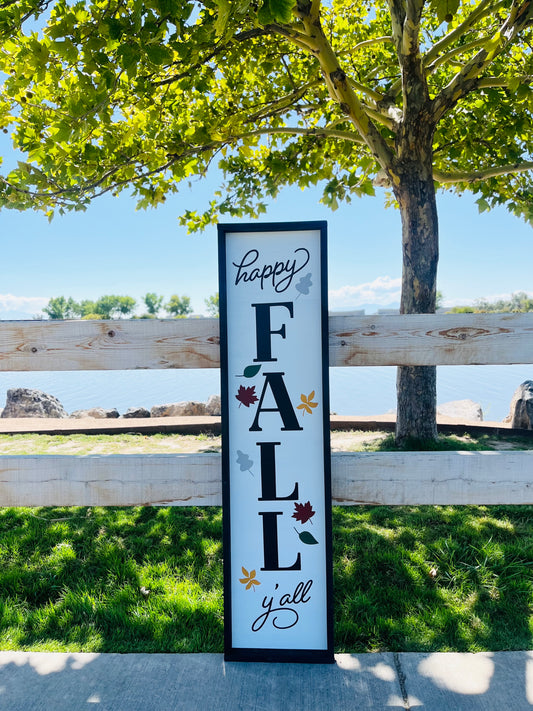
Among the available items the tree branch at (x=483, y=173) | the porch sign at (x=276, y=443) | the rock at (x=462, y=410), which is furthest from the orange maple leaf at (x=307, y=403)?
the rock at (x=462, y=410)

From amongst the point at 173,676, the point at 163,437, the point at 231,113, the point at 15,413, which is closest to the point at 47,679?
the point at 173,676

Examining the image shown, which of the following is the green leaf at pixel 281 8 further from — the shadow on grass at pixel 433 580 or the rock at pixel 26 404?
the rock at pixel 26 404

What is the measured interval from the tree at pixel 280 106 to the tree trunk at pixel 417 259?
15mm

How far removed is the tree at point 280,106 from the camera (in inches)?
126

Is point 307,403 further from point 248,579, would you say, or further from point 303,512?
point 248,579

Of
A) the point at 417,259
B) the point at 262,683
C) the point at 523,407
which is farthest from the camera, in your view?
the point at 523,407

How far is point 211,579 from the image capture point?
115 inches

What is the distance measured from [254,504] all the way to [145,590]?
108 centimetres

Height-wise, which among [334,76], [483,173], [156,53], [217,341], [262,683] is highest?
[334,76]

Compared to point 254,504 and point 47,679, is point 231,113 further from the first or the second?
point 47,679

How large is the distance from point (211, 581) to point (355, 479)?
120 cm

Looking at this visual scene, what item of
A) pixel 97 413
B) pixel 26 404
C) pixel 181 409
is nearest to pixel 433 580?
pixel 181 409

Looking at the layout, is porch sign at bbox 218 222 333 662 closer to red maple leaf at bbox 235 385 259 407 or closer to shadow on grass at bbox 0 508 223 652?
red maple leaf at bbox 235 385 259 407

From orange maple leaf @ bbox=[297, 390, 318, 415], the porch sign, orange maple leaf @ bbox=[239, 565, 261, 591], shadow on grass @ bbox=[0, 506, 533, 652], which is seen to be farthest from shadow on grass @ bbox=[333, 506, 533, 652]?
orange maple leaf @ bbox=[297, 390, 318, 415]
